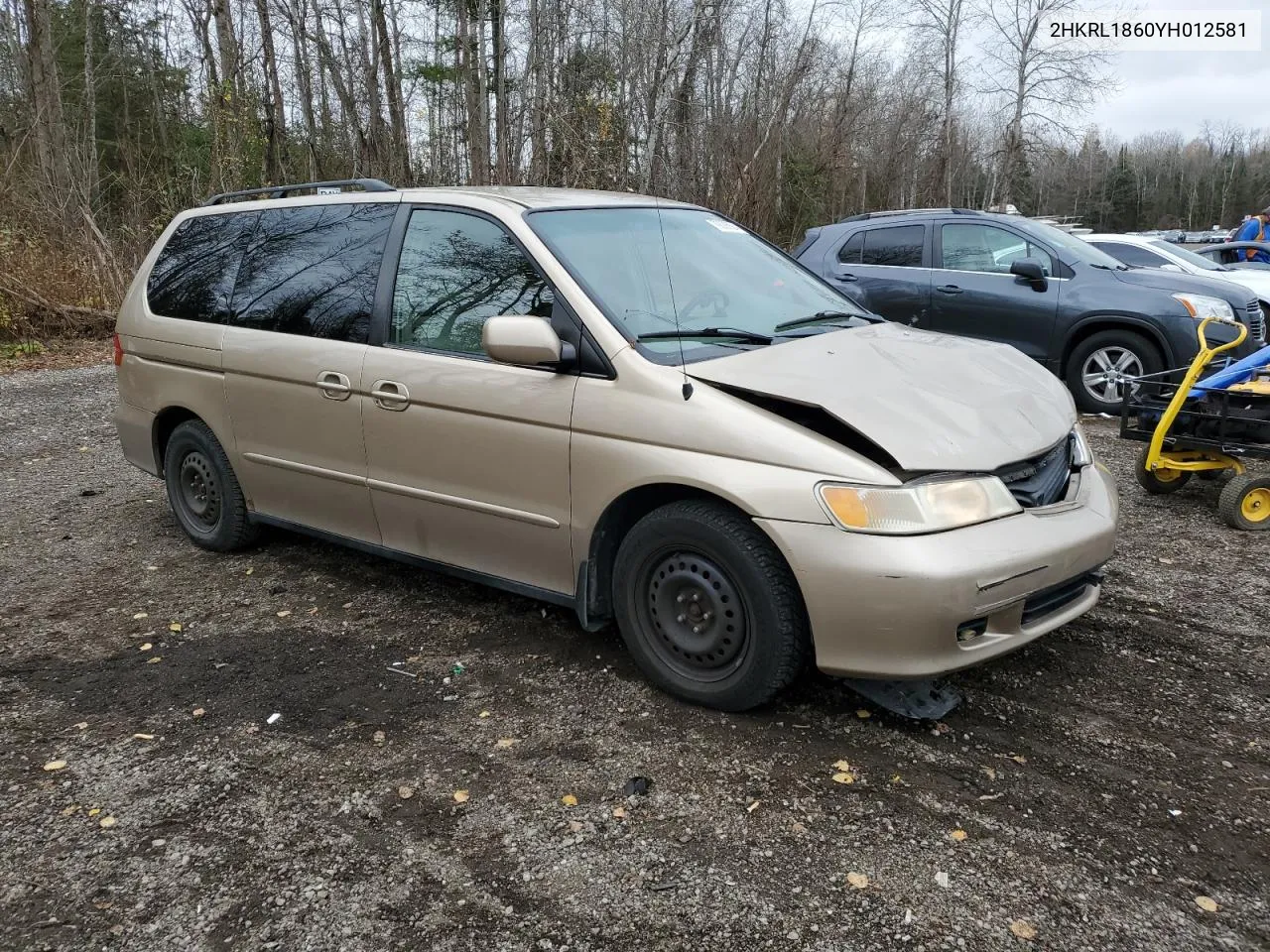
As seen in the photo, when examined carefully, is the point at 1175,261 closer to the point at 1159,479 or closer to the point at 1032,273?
the point at 1032,273

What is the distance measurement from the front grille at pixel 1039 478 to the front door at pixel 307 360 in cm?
265

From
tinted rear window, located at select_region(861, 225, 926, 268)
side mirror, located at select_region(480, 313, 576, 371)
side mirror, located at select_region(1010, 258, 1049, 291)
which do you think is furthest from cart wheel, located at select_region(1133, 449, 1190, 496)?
side mirror, located at select_region(480, 313, 576, 371)

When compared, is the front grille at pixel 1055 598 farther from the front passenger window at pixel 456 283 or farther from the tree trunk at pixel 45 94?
the tree trunk at pixel 45 94

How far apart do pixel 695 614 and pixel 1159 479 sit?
4096mm

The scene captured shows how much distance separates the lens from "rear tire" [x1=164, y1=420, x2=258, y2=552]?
198 inches

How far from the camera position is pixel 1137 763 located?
3.05m

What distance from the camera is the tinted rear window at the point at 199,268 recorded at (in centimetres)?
493

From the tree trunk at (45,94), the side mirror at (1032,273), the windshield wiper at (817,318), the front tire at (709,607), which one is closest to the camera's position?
the front tire at (709,607)

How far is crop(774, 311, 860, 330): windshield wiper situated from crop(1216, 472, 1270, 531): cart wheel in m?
2.77

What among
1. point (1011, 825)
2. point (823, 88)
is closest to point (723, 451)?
point (1011, 825)

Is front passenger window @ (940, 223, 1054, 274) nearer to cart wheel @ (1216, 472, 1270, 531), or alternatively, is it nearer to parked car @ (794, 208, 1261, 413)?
parked car @ (794, 208, 1261, 413)

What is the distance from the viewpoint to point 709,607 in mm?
3303

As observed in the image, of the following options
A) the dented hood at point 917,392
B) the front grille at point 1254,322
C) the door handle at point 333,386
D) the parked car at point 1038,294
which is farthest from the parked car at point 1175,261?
the door handle at point 333,386

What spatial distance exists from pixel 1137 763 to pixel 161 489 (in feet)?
20.1
